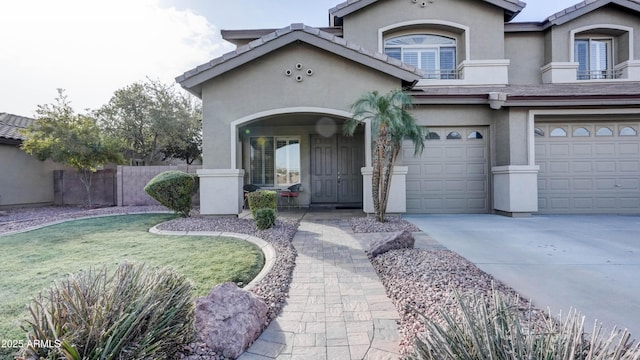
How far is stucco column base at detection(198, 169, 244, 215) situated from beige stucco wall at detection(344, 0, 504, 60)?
779 cm

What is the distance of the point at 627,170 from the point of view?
9.84m

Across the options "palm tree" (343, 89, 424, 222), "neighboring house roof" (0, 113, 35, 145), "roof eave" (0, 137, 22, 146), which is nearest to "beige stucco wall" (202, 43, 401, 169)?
"palm tree" (343, 89, 424, 222)

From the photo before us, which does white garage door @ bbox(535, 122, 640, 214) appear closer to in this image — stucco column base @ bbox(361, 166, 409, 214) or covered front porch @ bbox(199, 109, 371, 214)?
stucco column base @ bbox(361, 166, 409, 214)

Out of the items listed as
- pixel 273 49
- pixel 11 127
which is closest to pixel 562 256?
pixel 273 49

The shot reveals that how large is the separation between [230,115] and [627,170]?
13.0m

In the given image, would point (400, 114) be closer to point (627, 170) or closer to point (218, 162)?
point (218, 162)

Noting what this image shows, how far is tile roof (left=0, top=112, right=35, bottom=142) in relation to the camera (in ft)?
43.1

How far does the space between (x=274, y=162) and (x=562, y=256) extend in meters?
9.89

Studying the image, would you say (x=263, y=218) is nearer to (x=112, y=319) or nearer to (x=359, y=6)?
(x=112, y=319)

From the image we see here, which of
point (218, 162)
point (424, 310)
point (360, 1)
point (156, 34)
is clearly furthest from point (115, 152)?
point (424, 310)

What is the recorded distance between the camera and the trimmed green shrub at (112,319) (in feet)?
6.32

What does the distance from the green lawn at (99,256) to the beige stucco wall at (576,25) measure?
14271 millimetres

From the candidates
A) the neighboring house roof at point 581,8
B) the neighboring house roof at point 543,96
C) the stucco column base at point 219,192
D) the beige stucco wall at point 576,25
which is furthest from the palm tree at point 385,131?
the neighboring house roof at point 581,8

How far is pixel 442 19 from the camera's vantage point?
39.2 feet
